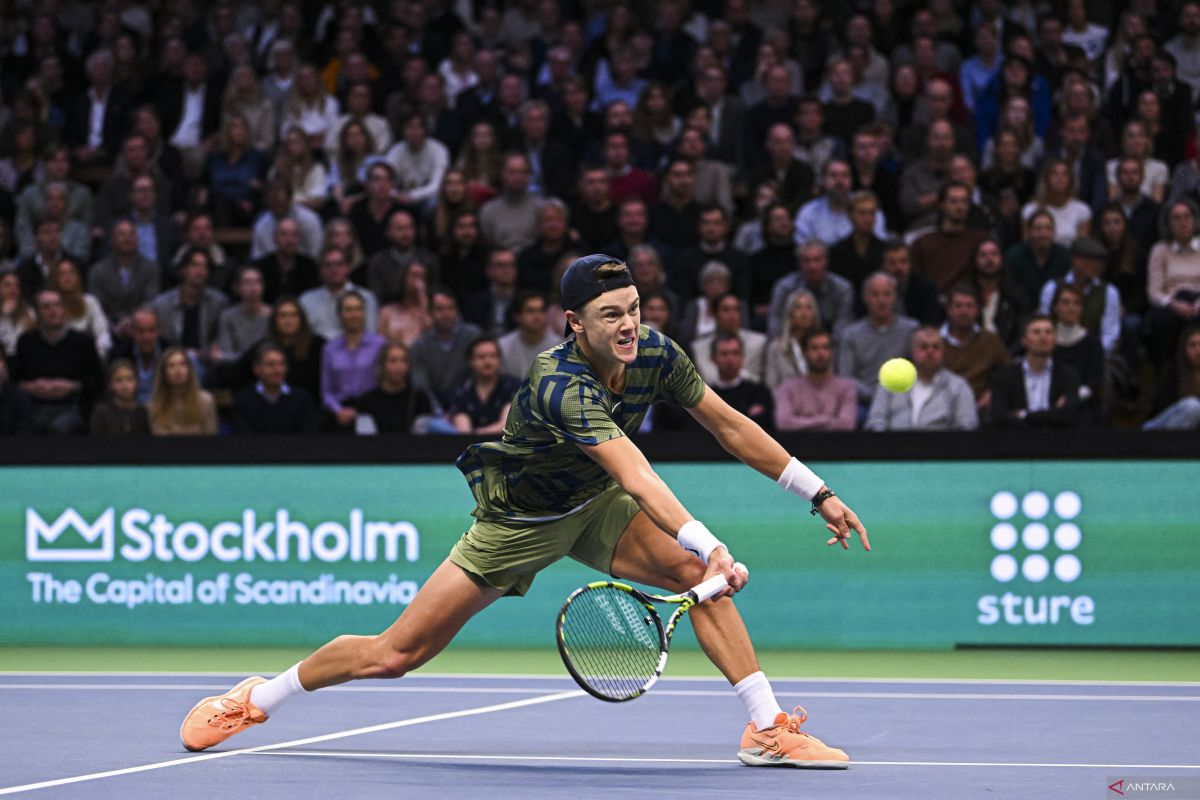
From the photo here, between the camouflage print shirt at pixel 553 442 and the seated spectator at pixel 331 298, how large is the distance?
283 inches

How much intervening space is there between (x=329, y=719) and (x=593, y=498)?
2011 millimetres

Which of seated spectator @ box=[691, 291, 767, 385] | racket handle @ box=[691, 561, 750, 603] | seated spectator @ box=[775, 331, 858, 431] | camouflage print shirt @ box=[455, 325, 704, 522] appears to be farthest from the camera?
seated spectator @ box=[691, 291, 767, 385]

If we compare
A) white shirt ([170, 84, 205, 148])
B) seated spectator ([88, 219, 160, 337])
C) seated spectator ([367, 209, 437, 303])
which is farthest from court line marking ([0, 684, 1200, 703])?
white shirt ([170, 84, 205, 148])

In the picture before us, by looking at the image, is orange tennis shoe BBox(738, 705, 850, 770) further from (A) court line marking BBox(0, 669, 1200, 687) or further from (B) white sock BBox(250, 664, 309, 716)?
(A) court line marking BBox(0, 669, 1200, 687)

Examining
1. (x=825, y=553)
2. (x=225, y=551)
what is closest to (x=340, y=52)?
(x=225, y=551)

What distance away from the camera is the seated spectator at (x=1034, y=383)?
11.5 m

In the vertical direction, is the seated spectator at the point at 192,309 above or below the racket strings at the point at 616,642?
above

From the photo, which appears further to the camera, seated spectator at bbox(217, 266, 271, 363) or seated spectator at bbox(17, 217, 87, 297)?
Result: seated spectator at bbox(17, 217, 87, 297)

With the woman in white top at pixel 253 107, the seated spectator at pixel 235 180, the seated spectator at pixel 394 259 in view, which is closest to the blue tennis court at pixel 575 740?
the seated spectator at pixel 394 259

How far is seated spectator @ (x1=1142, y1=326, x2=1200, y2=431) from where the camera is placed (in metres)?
11.4

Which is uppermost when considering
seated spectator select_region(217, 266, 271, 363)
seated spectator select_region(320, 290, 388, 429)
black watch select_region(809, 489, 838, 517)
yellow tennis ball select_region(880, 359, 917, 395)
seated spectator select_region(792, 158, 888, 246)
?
seated spectator select_region(792, 158, 888, 246)

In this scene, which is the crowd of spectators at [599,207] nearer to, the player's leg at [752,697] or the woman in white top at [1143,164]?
the woman in white top at [1143,164]

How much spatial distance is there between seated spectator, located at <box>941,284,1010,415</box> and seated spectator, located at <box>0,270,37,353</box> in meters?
6.62

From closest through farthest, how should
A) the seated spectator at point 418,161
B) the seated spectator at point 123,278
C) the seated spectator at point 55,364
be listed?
the seated spectator at point 55,364
the seated spectator at point 123,278
the seated spectator at point 418,161
